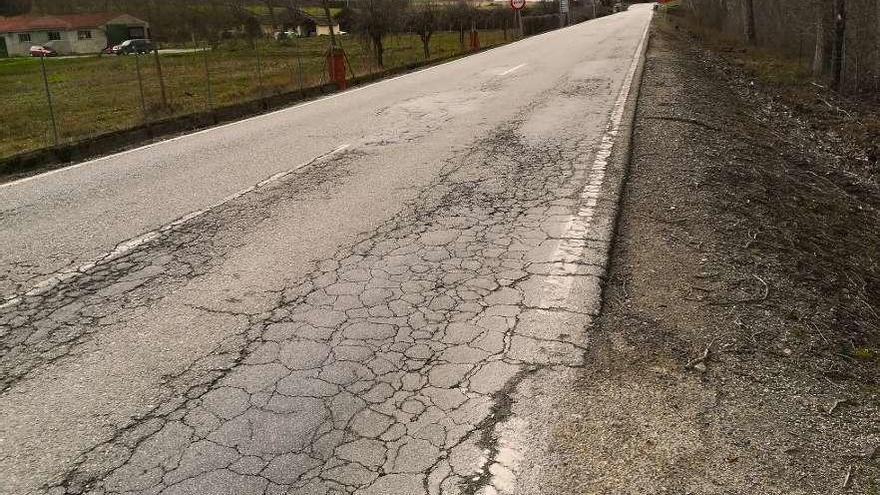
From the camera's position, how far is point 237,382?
10.9ft

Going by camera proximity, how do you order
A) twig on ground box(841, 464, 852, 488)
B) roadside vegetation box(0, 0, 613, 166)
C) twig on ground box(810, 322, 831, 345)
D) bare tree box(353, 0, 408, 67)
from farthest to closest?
bare tree box(353, 0, 408, 67) → roadside vegetation box(0, 0, 613, 166) → twig on ground box(810, 322, 831, 345) → twig on ground box(841, 464, 852, 488)

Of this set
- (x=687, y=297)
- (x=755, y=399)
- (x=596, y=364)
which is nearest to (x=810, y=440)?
(x=755, y=399)

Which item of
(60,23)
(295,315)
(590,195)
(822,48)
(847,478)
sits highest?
(60,23)

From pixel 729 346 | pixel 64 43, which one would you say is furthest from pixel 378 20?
pixel 64 43

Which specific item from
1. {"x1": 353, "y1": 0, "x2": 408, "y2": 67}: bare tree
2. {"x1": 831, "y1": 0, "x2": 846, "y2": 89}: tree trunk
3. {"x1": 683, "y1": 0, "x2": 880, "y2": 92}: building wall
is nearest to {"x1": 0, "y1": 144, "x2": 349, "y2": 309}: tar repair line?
{"x1": 831, "y1": 0, "x2": 846, "y2": 89}: tree trunk

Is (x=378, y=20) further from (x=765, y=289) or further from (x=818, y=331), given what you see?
(x=818, y=331)

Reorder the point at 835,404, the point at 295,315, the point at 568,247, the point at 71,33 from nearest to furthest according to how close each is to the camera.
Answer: the point at 835,404, the point at 295,315, the point at 568,247, the point at 71,33

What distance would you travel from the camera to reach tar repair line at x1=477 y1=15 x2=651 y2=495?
263 cm

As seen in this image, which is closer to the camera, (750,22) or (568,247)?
(568,247)

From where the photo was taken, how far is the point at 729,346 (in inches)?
139

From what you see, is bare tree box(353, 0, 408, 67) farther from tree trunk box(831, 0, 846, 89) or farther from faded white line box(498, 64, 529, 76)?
tree trunk box(831, 0, 846, 89)

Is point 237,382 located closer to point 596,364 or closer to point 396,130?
A: point 596,364

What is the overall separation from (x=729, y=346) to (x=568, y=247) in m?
1.58

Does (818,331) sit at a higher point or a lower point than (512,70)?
lower
